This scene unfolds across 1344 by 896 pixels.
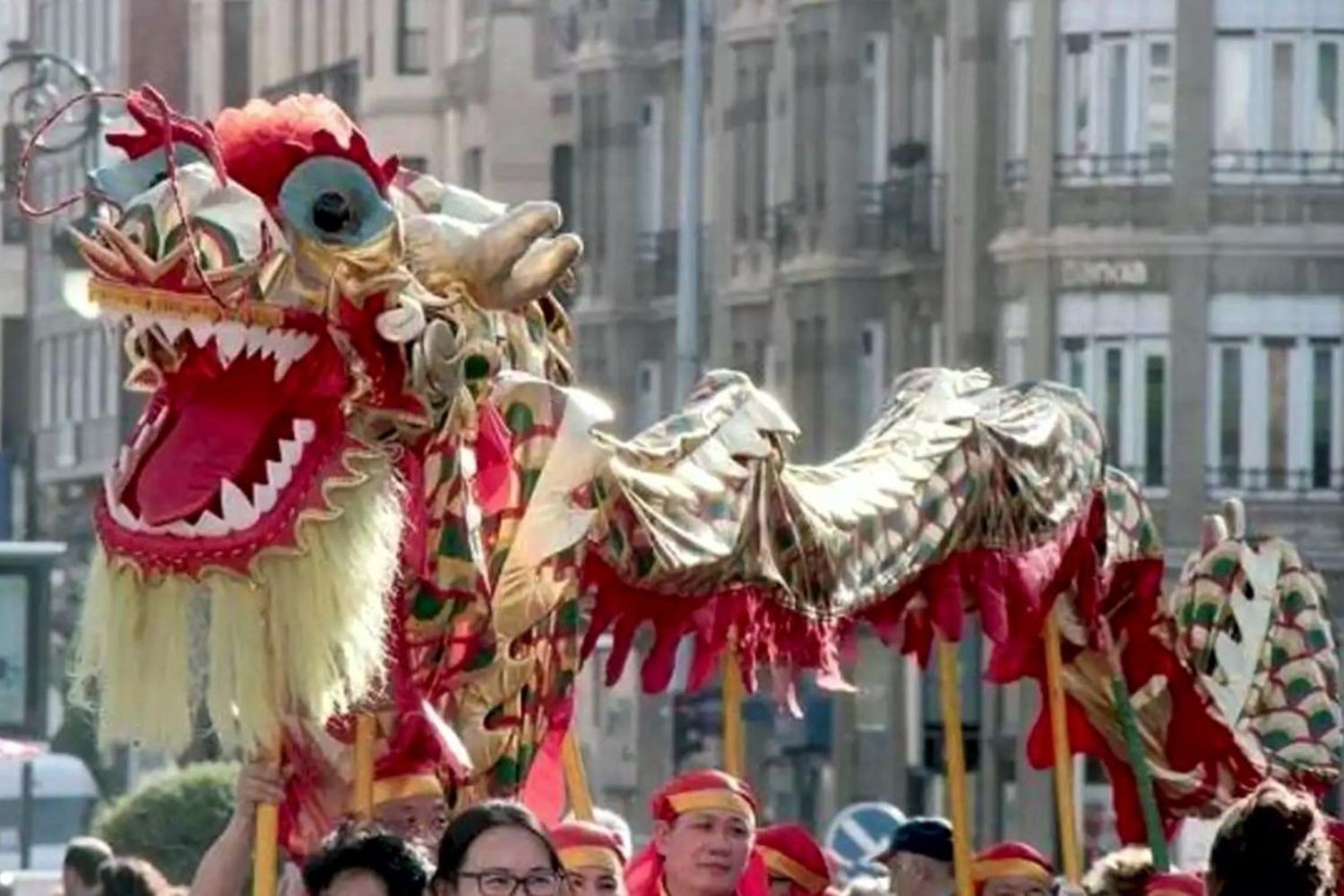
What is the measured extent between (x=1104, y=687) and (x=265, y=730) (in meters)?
5.24

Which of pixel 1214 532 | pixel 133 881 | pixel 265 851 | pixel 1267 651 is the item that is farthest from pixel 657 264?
pixel 265 851

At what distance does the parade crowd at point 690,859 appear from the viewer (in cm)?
1201

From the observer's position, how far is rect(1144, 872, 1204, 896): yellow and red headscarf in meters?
15.9

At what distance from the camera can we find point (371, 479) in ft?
48.0

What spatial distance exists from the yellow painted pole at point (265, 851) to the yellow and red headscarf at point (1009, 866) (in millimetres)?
3801

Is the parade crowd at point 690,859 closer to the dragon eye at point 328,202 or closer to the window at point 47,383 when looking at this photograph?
the dragon eye at point 328,202

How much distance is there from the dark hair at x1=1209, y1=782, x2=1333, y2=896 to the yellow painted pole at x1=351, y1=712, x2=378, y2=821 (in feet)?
8.86

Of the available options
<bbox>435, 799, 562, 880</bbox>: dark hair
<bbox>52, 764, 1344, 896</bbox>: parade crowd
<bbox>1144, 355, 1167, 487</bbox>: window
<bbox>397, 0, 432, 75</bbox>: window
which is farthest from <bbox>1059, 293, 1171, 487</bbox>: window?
<bbox>435, 799, 562, 880</bbox>: dark hair

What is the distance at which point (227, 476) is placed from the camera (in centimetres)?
1441

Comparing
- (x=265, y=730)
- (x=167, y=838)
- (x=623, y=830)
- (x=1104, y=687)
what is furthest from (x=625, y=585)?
(x=167, y=838)

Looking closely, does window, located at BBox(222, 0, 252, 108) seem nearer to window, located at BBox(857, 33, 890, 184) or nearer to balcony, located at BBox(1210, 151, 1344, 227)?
window, located at BBox(857, 33, 890, 184)

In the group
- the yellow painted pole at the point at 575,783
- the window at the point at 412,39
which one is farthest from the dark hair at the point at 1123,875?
the window at the point at 412,39

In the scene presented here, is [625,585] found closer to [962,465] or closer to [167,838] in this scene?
[962,465]

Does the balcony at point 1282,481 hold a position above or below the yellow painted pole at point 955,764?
above
